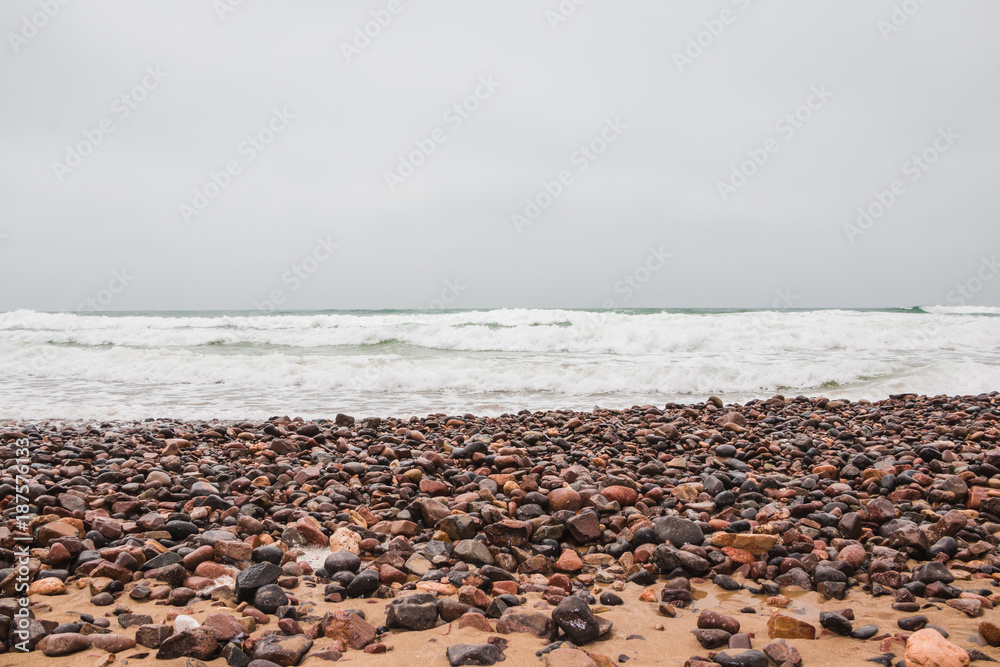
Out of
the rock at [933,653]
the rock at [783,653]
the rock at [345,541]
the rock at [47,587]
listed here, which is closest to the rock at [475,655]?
the rock at [783,653]

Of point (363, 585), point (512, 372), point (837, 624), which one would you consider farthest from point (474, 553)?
point (512, 372)

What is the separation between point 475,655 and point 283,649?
680 millimetres

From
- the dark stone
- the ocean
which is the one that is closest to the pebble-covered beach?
the dark stone

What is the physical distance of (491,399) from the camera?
29.2 ft

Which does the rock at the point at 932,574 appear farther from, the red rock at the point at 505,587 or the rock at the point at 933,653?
the red rock at the point at 505,587

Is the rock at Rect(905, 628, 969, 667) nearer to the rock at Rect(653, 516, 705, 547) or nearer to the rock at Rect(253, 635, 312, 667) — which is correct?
the rock at Rect(653, 516, 705, 547)

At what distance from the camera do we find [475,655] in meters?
1.89

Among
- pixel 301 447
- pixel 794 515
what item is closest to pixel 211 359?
pixel 301 447

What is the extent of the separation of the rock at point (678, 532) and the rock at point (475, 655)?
130 cm

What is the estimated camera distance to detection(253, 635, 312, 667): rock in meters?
1.88

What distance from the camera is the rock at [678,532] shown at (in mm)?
2873

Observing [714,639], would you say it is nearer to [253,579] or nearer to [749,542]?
[749,542]

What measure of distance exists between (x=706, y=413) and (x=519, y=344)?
972cm

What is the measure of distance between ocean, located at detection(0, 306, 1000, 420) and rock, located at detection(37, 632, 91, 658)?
222 inches
